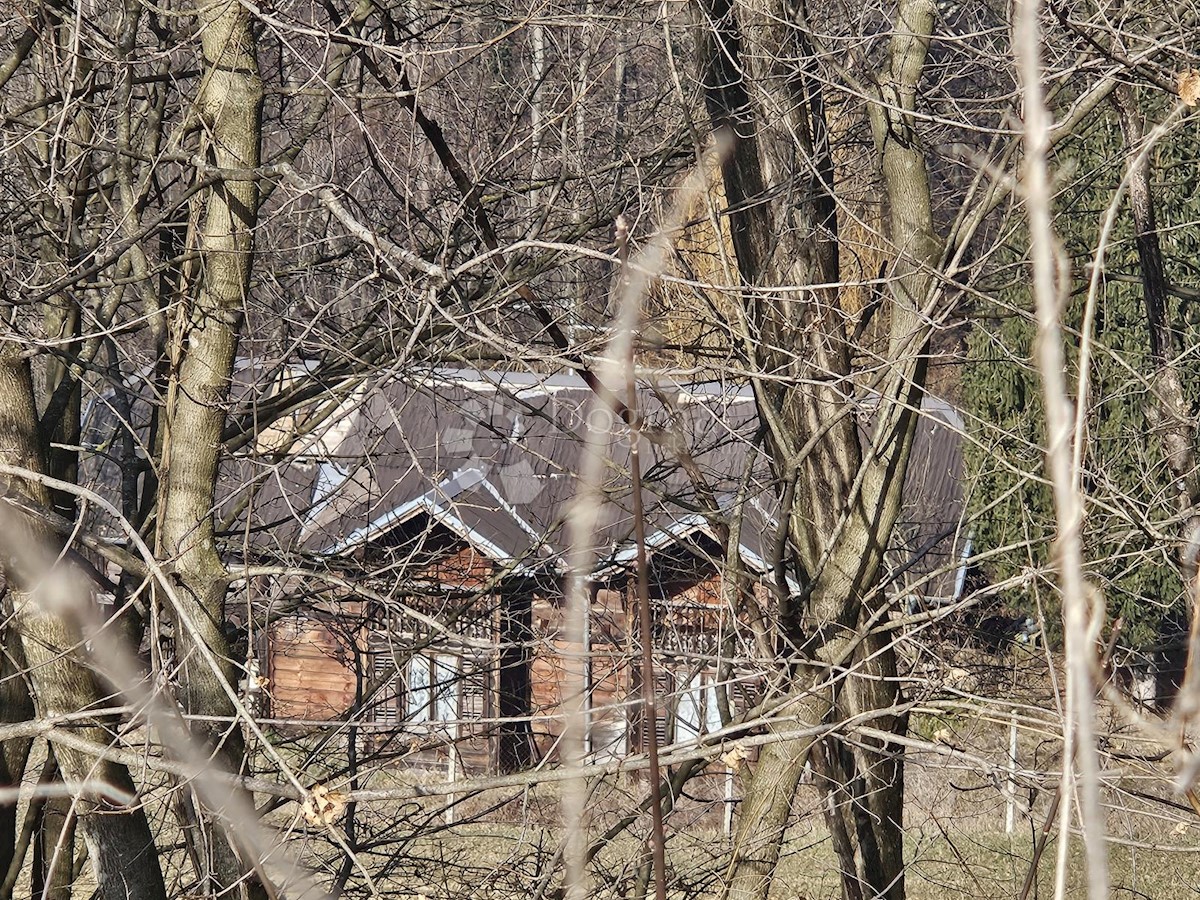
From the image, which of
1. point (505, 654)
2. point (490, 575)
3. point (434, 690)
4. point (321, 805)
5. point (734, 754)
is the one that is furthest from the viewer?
point (434, 690)

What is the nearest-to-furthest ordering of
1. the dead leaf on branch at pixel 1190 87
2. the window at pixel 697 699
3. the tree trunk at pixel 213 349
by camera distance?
1. the dead leaf on branch at pixel 1190 87
2. the window at pixel 697 699
3. the tree trunk at pixel 213 349

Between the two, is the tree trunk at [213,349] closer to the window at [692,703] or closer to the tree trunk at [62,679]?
the tree trunk at [62,679]

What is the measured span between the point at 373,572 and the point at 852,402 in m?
2.25

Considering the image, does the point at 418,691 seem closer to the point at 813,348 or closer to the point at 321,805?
the point at 813,348

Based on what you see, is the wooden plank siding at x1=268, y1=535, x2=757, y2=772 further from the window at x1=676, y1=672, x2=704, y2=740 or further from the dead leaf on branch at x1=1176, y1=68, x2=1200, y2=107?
the dead leaf on branch at x1=1176, y1=68, x2=1200, y2=107

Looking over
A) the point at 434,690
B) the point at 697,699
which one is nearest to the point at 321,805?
the point at 697,699

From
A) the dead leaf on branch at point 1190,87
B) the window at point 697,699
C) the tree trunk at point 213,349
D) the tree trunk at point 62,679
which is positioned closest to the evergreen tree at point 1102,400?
the dead leaf on branch at point 1190,87

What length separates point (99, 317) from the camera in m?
5.17

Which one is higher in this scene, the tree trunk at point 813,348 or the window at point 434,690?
the tree trunk at point 813,348

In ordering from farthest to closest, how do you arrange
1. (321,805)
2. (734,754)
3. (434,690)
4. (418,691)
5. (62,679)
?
(434,690)
(418,691)
(62,679)
(734,754)
(321,805)

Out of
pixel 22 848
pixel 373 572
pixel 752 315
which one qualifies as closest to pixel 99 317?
pixel 373 572

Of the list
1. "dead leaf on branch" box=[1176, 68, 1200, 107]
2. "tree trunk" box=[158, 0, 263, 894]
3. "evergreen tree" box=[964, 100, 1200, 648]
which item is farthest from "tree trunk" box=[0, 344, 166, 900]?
"dead leaf on branch" box=[1176, 68, 1200, 107]

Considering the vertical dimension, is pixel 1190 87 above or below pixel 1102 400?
above

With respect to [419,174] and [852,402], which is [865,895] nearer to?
[852,402]
